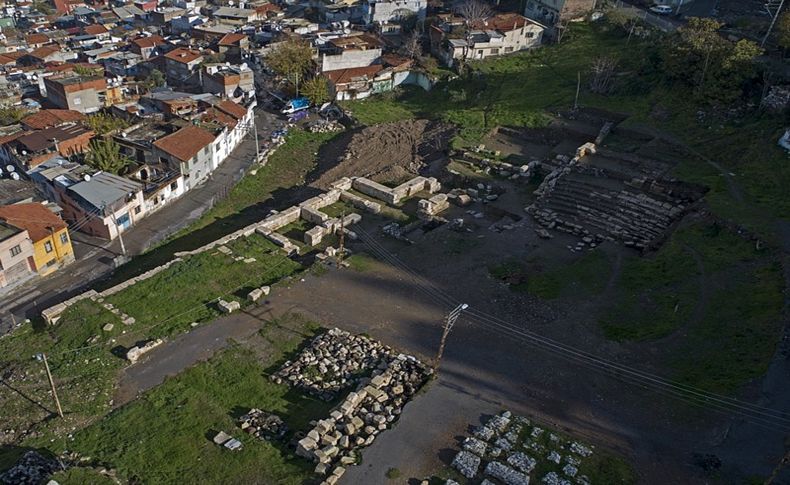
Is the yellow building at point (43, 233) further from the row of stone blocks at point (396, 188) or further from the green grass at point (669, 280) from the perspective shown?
the green grass at point (669, 280)

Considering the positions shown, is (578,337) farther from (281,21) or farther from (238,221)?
(281,21)

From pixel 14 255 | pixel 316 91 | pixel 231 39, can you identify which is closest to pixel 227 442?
pixel 14 255

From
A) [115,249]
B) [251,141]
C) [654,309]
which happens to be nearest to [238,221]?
[115,249]

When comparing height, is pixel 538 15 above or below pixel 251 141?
above

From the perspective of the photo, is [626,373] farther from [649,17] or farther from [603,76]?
[649,17]

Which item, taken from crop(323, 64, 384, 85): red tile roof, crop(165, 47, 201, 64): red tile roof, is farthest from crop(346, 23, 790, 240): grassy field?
crop(165, 47, 201, 64): red tile roof

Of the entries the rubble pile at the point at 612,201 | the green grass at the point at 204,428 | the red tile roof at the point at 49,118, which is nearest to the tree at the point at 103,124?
the red tile roof at the point at 49,118

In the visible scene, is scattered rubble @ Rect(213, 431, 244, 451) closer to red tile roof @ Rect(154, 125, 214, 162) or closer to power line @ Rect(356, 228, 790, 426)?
power line @ Rect(356, 228, 790, 426)
